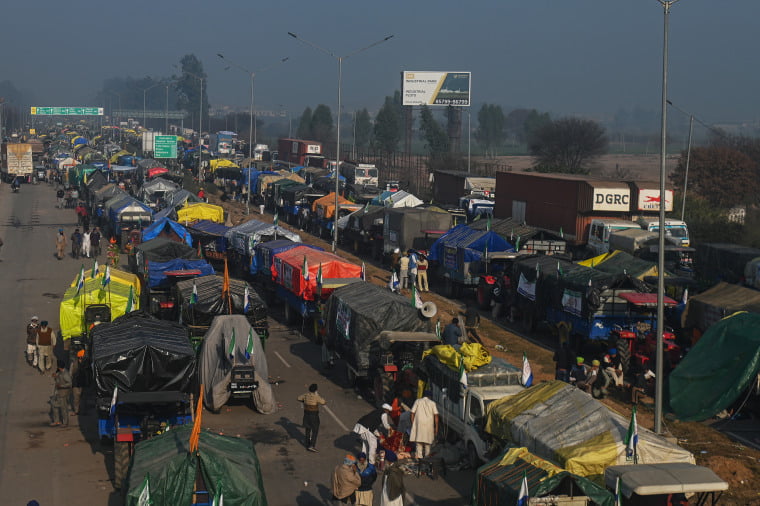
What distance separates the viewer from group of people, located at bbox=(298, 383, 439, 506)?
1475 cm

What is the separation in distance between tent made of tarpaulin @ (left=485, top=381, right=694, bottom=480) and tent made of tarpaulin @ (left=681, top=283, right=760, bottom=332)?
8.72 meters

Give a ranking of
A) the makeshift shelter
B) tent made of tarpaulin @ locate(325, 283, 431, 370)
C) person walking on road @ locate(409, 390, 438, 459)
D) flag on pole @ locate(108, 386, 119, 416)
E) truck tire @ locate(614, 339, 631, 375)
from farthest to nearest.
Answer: the makeshift shelter
truck tire @ locate(614, 339, 631, 375)
tent made of tarpaulin @ locate(325, 283, 431, 370)
person walking on road @ locate(409, 390, 438, 459)
flag on pole @ locate(108, 386, 119, 416)

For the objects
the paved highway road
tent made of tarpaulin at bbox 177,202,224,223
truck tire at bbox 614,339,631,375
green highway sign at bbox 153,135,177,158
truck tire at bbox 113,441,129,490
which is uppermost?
green highway sign at bbox 153,135,177,158

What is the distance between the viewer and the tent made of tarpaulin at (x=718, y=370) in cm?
1969

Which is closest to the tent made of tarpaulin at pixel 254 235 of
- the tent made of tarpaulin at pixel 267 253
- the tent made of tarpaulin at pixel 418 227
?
the tent made of tarpaulin at pixel 267 253

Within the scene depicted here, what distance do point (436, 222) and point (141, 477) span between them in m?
27.5

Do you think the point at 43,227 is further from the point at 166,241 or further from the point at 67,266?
the point at 166,241

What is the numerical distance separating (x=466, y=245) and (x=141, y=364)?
1702cm

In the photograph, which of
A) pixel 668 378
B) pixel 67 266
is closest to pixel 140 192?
pixel 67 266

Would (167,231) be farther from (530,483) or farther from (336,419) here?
(530,483)

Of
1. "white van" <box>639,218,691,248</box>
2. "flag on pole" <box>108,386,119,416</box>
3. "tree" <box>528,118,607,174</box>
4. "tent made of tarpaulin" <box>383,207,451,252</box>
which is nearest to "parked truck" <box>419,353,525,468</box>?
"flag on pole" <box>108,386,119,416</box>

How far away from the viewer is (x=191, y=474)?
12883 mm

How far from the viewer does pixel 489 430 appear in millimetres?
16562

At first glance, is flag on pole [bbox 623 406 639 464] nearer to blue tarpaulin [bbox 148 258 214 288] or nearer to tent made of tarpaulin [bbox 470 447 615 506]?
tent made of tarpaulin [bbox 470 447 615 506]
